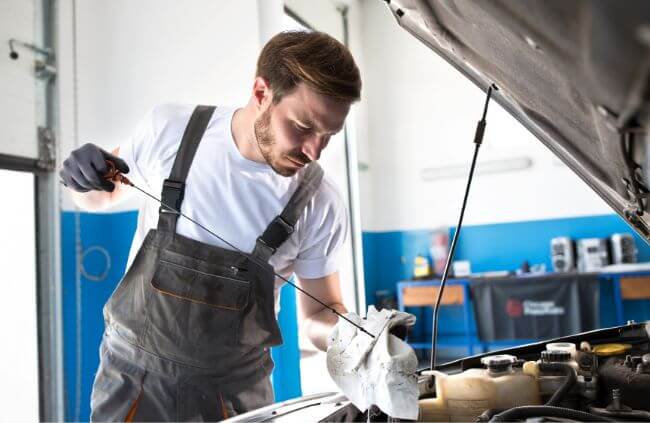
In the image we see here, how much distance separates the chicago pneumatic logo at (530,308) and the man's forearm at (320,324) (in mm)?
2230

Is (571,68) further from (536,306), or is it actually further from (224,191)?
(536,306)

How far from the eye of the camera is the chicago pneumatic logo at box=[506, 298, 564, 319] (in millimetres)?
3123

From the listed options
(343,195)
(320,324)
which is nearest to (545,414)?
(320,324)

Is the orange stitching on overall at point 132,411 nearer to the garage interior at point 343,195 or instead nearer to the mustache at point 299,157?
the mustache at point 299,157

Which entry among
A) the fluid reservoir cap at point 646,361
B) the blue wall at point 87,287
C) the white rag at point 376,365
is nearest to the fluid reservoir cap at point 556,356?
the fluid reservoir cap at point 646,361

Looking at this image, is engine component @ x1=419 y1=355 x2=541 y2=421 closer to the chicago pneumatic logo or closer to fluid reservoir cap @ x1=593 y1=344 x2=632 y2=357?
fluid reservoir cap @ x1=593 y1=344 x2=632 y2=357

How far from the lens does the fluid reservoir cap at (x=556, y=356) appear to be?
2.54ft

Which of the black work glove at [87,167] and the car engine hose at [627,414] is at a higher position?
the black work glove at [87,167]

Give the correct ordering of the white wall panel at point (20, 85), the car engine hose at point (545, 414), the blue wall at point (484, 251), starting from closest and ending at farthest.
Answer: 1. the car engine hose at point (545, 414)
2. the white wall panel at point (20, 85)
3. the blue wall at point (484, 251)

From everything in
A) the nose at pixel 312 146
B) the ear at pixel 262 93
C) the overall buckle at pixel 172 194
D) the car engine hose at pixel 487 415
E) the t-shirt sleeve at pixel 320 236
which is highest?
the ear at pixel 262 93

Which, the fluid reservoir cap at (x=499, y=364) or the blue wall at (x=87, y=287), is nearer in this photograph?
the fluid reservoir cap at (x=499, y=364)

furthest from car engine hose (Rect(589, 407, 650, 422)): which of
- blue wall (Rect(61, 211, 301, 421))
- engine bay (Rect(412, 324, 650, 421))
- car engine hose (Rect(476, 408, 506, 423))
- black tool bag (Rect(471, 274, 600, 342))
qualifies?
black tool bag (Rect(471, 274, 600, 342))

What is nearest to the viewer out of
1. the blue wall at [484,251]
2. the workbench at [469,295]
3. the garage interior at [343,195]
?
the garage interior at [343,195]

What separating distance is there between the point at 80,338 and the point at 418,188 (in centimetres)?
280
